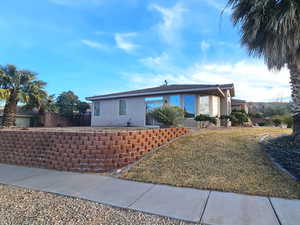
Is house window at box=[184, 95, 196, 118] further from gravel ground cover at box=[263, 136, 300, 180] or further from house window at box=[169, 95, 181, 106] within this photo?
gravel ground cover at box=[263, 136, 300, 180]

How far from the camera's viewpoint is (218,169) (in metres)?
4.41

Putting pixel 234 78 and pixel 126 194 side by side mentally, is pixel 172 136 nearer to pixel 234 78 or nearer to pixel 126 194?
pixel 126 194

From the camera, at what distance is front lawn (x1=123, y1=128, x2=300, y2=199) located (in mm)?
3531

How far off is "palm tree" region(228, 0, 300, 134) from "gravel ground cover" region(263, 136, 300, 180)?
0.85 meters

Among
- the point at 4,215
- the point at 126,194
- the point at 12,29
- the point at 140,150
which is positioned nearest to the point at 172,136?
the point at 140,150

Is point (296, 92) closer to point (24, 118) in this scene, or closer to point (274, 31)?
point (274, 31)

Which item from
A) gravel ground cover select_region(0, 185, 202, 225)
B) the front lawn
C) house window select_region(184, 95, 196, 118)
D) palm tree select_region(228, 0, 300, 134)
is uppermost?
palm tree select_region(228, 0, 300, 134)

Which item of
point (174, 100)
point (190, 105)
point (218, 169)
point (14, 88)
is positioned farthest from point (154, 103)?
point (14, 88)

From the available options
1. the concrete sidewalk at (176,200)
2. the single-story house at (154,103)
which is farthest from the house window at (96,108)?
the concrete sidewalk at (176,200)

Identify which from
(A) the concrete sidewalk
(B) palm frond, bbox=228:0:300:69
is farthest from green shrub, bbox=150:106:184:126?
(A) the concrete sidewalk

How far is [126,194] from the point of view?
3422 mm

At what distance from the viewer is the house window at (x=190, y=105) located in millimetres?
12094

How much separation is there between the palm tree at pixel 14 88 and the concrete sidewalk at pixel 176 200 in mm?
9658

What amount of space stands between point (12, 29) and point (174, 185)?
37.6ft
